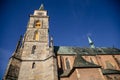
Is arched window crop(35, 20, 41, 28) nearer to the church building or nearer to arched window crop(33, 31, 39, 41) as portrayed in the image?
the church building

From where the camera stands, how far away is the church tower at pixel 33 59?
17.8 meters

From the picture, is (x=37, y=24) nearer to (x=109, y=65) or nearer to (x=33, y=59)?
(x=33, y=59)

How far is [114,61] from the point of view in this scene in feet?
86.9

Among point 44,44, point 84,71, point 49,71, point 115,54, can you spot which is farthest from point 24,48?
point 115,54

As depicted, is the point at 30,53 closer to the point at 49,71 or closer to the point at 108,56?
the point at 49,71

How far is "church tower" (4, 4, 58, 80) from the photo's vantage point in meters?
17.8

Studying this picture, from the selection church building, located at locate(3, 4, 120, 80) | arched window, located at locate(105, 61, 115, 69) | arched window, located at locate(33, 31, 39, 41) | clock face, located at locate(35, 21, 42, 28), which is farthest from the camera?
clock face, located at locate(35, 21, 42, 28)

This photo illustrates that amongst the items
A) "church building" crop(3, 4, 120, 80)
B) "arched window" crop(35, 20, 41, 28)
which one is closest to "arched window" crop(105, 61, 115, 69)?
"church building" crop(3, 4, 120, 80)

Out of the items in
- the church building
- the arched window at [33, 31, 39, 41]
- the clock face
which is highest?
the clock face

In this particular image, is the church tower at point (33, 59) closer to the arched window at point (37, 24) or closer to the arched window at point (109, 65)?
the arched window at point (37, 24)

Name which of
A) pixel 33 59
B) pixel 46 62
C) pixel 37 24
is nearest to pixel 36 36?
pixel 37 24

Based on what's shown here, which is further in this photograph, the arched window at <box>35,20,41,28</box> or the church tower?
the arched window at <box>35,20,41,28</box>

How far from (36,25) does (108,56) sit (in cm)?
1704

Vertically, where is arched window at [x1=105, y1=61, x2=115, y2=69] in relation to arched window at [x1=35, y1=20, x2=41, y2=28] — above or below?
below
